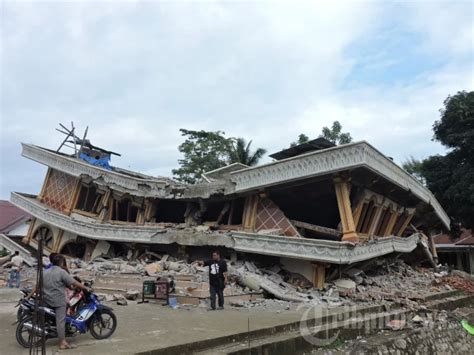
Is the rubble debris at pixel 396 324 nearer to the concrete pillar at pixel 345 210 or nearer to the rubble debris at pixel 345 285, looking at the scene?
the rubble debris at pixel 345 285

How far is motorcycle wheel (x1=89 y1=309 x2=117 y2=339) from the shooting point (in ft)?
20.7

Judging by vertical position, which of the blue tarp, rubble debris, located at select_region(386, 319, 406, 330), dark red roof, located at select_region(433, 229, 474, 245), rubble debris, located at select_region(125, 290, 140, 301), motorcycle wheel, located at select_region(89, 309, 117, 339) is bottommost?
rubble debris, located at select_region(386, 319, 406, 330)

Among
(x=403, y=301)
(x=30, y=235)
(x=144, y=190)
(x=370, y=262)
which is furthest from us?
(x=30, y=235)

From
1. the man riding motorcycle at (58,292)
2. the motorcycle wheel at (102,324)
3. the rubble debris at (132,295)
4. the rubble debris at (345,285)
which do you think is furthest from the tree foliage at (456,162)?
the man riding motorcycle at (58,292)

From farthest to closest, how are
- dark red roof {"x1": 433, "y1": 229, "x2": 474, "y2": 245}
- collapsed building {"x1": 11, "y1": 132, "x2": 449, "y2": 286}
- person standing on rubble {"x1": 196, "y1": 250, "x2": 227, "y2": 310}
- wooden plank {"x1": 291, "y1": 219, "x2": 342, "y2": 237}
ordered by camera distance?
1. dark red roof {"x1": 433, "y1": 229, "x2": 474, "y2": 245}
2. wooden plank {"x1": 291, "y1": 219, "x2": 342, "y2": 237}
3. collapsed building {"x1": 11, "y1": 132, "x2": 449, "y2": 286}
4. person standing on rubble {"x1": 196, "y1": 250, "x2": 227, "y2": 310}

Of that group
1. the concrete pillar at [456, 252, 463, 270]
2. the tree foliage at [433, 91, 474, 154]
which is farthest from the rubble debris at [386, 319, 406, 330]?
the concrete pillar at [456, 252, 463, 270]

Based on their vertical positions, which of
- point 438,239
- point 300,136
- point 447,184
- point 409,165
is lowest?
point 438,239

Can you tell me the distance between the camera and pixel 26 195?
22.1m

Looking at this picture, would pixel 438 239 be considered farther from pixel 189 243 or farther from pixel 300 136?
pixel 189 243

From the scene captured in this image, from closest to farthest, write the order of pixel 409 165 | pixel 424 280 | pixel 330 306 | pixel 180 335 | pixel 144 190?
pixel 180 335, pixel 330 306, pixel 424 280, pixel 144 190, pixel 409 165

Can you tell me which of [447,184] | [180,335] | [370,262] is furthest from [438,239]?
[180,335]

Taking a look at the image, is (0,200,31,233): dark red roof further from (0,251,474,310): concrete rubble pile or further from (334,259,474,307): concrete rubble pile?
(334,259,474,307): concrete rubble pile

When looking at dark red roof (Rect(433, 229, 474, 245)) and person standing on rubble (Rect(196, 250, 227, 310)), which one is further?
dark red roof (Rect(433, 229, 474, 245))

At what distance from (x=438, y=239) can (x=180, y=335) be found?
91.8 feet
